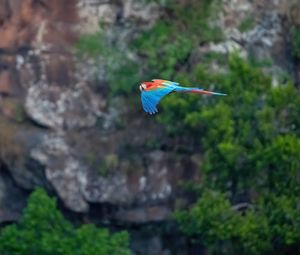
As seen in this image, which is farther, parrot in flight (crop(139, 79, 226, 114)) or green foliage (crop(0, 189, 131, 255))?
green foliage (crop(0, 189, 131, 255))

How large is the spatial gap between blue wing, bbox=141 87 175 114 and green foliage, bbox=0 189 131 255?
502cm

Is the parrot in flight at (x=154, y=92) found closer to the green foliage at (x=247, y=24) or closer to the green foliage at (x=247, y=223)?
the green foliage at (x=247, y=223)

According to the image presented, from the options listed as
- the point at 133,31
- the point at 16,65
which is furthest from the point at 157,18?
the point at 16,65

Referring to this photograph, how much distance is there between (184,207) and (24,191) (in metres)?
1.90

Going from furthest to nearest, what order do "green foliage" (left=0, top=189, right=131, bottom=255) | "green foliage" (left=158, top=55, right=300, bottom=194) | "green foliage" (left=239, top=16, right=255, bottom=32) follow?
"green foliage" (left=239, top=16, right=255, bottom=32), "green foliage" (left=0, top=189, right=131, bottom=255), "green foliage" (left=158, top=55, right=300, bottom=194)

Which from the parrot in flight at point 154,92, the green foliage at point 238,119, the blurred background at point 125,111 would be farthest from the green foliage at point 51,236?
the parrot in flight at point 154,92

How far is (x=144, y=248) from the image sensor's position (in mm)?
21438

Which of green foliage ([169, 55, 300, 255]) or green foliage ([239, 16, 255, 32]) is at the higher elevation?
green foliage ([239, 16, 255, 32])

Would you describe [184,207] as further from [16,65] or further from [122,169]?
[16,65]

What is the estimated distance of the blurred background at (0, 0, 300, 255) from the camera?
2023 cm

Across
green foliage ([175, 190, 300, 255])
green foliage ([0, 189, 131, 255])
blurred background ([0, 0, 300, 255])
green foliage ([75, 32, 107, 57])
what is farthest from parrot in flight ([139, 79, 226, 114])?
green foliage ([75, 32, 107, 57])

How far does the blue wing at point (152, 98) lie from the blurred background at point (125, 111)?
4.93 meters

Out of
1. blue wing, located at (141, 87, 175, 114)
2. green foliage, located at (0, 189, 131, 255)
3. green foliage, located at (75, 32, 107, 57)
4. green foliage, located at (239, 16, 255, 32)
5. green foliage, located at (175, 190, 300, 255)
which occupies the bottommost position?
green foliage, located at (0, 189, 131, 255)

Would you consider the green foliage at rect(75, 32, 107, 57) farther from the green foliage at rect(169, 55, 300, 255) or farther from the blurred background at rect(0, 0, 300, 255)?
the green foliage at rect(169, 55, 300, 255)
